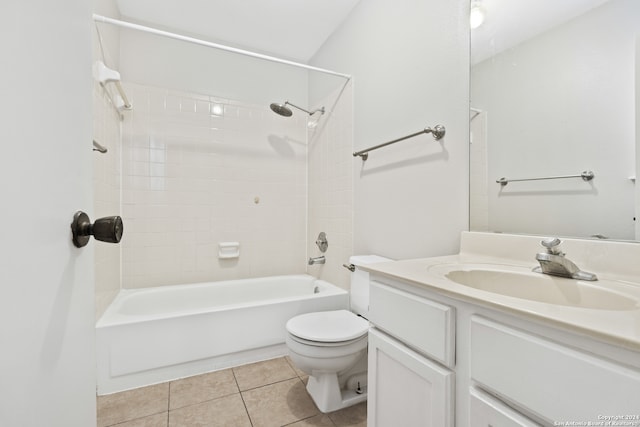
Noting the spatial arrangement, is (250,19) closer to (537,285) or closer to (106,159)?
(106,159)

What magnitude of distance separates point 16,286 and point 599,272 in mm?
1281

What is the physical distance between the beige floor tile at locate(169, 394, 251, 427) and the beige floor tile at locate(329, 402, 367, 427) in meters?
0.42

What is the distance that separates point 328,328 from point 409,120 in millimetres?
1229

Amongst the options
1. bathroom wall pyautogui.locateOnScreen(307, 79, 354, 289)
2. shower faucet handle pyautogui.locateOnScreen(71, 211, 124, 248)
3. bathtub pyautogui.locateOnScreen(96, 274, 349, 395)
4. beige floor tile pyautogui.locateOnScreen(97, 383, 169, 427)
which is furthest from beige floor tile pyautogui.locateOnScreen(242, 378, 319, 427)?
shower faucet handle pyautogui.locateOnScreen(71, 211, 124, 248)

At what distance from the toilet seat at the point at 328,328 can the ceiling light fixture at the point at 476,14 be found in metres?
1.52

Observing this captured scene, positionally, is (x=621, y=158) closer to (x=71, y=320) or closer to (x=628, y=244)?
(x=628, y=244)

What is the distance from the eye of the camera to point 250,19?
222cm

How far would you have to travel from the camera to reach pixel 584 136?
0.94 metres

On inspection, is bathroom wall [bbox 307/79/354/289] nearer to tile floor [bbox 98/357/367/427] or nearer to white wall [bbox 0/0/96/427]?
tile floor [bbox 98/357/367/427]

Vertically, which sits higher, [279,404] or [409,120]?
[409,120]

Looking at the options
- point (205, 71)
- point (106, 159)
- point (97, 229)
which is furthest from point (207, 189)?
point (97, 229)

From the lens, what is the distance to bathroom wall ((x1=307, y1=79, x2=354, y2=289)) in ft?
7.11

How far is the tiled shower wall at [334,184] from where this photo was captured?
216cm

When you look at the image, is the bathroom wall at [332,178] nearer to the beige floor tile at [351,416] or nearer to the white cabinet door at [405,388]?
the beige floor tile at [351,416]
